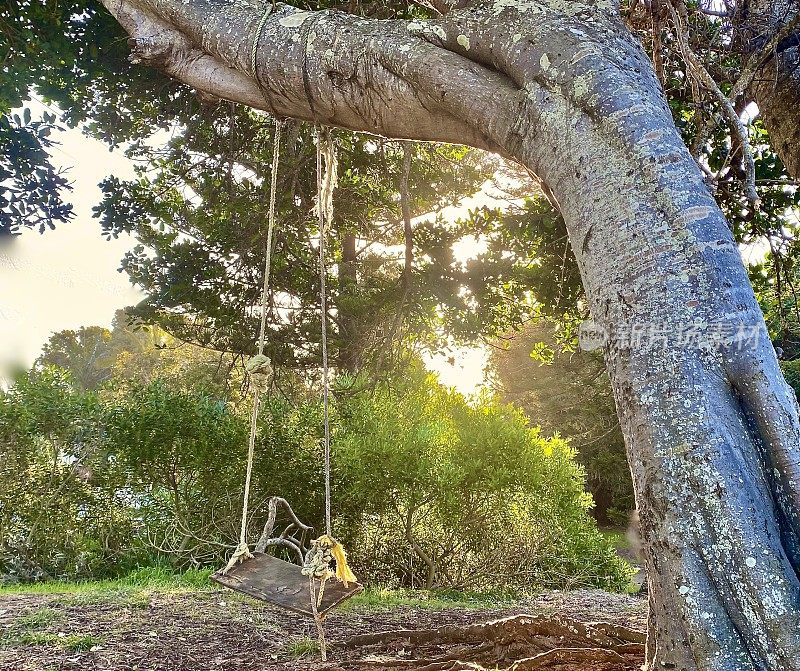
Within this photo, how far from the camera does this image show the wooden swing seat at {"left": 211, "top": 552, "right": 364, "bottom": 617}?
78.0 inches

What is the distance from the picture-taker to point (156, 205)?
5.29m

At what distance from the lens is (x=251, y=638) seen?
2.79 meters

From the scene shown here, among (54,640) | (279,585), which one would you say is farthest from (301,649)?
(54,640)

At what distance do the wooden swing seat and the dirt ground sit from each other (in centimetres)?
28

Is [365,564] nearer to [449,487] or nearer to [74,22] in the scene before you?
[449,487]

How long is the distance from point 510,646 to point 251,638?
125cm

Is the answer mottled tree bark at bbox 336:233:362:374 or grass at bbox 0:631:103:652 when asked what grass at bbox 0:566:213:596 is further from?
mottled tree bark at bbox 336:233:362:374

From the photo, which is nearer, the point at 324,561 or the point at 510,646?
the point at 324,561

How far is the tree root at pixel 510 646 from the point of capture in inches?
83.5

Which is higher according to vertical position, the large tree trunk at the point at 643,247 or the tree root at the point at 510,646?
the large tree trunk at the point at 643,247

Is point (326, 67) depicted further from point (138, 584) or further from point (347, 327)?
point (347, 327)

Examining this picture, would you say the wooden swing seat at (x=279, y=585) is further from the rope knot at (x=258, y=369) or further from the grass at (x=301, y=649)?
the rope knot at (x=258, y=369)

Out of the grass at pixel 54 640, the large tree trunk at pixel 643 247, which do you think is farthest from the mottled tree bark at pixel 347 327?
the grass at pixel 54 640

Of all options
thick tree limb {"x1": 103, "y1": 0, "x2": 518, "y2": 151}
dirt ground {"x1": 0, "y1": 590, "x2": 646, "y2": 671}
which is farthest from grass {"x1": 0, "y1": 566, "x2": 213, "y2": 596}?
thick tree limb {"x1": 103, "y1": 0, "x2": 518, "y2": 151}
